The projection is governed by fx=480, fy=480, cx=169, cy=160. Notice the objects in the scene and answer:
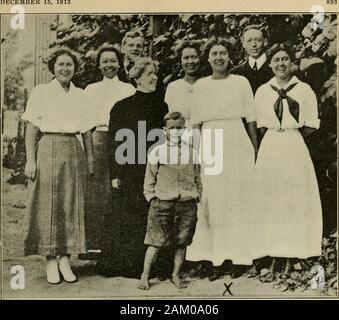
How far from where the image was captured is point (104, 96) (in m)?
2.58

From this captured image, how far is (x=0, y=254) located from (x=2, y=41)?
3.77 ft

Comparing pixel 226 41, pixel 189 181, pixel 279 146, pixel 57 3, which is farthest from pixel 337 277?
pixel 57 3

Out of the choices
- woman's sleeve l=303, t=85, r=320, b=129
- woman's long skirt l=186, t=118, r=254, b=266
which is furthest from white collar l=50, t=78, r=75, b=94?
woman's sleeve l=303, t=85, r=320, b=129

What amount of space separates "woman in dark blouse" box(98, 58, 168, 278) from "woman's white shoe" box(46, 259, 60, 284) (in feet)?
0.78

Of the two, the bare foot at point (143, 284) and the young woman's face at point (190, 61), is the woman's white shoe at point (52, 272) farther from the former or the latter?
the young woman's face at point (190, 61)

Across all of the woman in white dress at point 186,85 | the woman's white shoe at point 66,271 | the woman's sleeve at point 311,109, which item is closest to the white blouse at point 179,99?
the woman in white dress at point 186,85

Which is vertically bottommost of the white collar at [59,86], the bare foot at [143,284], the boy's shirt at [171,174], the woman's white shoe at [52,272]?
the bare foot at [143,284]

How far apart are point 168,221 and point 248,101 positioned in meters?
0.78

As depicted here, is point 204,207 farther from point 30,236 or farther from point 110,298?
point 30,236

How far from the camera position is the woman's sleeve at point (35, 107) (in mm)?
2576

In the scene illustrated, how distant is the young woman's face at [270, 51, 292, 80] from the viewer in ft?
8.53

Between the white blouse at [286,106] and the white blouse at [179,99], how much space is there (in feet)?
1.21

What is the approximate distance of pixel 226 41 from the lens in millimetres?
2594

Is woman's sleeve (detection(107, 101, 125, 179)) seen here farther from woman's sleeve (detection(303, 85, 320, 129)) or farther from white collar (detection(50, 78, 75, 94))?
woman's sleeve (detection(303, 85, 320, 129))
